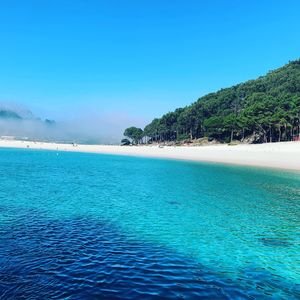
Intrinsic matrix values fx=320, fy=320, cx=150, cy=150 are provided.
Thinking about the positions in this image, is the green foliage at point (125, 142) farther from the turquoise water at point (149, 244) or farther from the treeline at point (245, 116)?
the turquoise water at point (149, 244)

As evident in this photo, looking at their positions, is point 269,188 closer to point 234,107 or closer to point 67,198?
point 67,198

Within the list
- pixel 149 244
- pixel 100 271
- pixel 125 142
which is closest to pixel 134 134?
pixel 125 142

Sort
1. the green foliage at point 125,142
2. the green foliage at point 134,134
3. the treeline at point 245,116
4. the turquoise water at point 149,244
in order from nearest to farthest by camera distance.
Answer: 1. the turquoise water at point 149,244
2. the treeline at point 245,116
3. the green foliage at point 134,134
4. the green foliage at point 125,142

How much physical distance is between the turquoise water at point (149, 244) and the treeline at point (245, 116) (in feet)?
262

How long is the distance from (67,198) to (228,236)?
1366 centimetres

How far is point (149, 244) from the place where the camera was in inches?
562

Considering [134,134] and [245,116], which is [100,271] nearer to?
[245,116]

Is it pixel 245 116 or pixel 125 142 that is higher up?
pixel 245 116

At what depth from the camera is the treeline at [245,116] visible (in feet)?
334

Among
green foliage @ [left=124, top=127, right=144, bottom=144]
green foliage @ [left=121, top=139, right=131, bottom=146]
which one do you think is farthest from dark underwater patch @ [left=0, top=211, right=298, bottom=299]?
green foliage @ [left=121, top=139, right=131, bottom=146]

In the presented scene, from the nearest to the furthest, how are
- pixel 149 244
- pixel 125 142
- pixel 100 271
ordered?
pixel 100 271
pixel 149 244
pixel 125 142

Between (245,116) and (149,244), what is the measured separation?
98289mm

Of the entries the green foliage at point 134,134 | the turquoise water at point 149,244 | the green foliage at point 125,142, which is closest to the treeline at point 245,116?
the green foliage at point 134,134

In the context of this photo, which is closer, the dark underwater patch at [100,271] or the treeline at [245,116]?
the dark underwater patch at [100,271]
